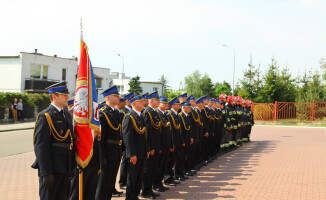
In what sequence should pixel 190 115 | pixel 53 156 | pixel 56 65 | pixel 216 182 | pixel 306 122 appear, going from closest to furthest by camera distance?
pixel 53 156, pixel 216 182, pixel 190 115, pixel 306 122, pixel 56 65

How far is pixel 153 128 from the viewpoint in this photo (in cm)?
723

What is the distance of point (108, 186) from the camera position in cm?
579

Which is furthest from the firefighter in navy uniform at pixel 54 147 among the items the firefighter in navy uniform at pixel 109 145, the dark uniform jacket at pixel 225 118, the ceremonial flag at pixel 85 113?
the dark uniform jacket at pixel 225 118

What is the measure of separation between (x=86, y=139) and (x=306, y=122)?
105ft

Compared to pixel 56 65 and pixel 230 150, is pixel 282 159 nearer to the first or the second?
pixel 230 150

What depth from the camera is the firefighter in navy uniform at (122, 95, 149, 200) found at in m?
6.27

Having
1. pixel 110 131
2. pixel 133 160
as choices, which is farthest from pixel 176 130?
pixel 110 131

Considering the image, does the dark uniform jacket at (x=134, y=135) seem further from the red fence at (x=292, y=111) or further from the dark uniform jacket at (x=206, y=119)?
the red fence at (x=292, y=111)

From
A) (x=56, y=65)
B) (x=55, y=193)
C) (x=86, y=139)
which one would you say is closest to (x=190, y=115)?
(x=86, y=139)

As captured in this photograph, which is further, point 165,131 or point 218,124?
point 218,124

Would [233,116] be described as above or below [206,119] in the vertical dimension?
above

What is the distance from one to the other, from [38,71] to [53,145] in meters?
35.7

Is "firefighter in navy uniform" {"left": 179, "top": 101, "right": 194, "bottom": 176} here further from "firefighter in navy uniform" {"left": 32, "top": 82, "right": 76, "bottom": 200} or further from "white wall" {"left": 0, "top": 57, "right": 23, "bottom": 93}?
"white wall" {"left": 0, "top": 57, "right": 23, "bottom": 93}

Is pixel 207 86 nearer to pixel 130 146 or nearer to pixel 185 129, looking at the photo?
pixel 185 129
